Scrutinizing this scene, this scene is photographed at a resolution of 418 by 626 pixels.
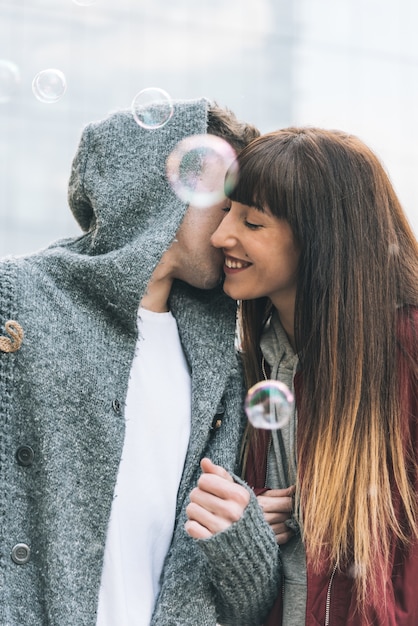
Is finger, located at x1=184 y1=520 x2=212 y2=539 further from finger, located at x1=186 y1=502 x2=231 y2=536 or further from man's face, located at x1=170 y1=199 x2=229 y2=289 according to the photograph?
man's face, located at x1=170 y1=199 x2=229 y2=289

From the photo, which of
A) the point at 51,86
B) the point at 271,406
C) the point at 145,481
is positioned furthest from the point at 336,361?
the point at 51,86

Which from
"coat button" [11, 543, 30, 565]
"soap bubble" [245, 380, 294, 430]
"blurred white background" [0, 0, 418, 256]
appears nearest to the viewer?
"coat button" [11, 543, 30, 565]

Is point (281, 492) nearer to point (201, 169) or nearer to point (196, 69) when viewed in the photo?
point (201, 169)

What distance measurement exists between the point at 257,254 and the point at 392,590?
38.0 inches

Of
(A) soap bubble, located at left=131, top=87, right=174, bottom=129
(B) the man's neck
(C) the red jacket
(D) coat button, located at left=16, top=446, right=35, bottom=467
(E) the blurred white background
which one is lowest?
(C) the red jacket

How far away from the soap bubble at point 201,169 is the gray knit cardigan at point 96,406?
3 cm

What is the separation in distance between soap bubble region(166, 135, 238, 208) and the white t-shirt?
40 centimetres

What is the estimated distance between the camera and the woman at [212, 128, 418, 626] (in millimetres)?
2324

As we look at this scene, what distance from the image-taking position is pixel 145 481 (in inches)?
95.5

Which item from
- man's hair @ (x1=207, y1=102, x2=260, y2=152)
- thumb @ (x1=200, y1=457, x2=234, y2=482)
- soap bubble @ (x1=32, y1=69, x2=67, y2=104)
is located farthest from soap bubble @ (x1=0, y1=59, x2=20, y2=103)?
thumb @ (x1=200, y1=457, x2=234, y2=482)

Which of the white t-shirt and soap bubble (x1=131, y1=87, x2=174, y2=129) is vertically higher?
soap bubble (x1=131, y1=87, x2=174, y2=129)

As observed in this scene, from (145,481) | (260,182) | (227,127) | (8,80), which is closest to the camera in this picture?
(145,481)

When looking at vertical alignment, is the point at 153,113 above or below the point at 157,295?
above

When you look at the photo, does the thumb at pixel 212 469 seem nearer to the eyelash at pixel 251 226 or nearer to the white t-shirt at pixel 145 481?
the white t-shirt at pixel 145 481
